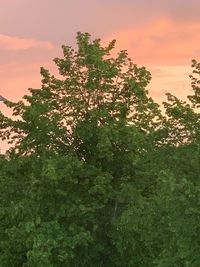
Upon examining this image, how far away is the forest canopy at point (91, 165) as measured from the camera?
72.9ft

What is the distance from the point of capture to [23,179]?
2627 cm

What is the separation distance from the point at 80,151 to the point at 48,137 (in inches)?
60.9

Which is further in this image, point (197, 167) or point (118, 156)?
point (118, 156)

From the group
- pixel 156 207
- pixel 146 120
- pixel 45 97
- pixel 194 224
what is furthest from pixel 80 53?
pixel 194 224

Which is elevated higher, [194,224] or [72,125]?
[72,125]

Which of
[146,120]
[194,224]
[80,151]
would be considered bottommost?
[194,224]

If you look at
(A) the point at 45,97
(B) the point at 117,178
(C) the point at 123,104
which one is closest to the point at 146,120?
(C) the point at 123,104

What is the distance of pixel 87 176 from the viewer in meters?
24.8

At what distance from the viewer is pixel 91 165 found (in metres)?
25.0

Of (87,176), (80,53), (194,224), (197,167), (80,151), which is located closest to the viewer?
(194,224)

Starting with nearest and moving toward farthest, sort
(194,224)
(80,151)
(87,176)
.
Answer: (194,224) < (87,176) < (80,151)

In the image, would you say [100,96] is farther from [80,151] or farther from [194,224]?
[194,224]

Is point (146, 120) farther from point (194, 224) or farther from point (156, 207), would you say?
point (194, 224)

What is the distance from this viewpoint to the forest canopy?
2222cm
